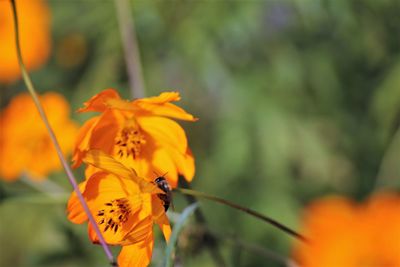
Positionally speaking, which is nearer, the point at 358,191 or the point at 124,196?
the point at 124,196

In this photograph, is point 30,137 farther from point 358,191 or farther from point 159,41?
point 358,191

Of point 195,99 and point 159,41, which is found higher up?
point 159,41

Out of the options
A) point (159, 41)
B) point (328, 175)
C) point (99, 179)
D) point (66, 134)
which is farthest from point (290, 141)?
point (99, 179)

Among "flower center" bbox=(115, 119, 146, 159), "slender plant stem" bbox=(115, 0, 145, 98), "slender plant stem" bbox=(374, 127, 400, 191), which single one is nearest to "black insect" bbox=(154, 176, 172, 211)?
"flower center" bbox=(115, 119, 146, 159)

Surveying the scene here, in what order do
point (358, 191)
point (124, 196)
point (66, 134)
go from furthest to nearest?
point (358, 191) < point (66, 134) < point (124, 196)

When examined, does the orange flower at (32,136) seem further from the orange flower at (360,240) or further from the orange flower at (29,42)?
the orange flower at (360,240)

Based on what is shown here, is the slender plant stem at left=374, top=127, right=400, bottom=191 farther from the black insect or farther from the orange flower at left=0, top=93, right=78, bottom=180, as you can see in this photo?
the black insect
